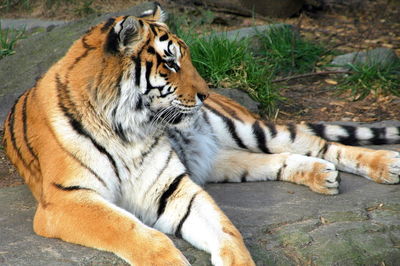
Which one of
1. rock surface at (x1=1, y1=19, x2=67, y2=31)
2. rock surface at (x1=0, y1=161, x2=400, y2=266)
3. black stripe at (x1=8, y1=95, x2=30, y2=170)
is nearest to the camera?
rock surface at (x1=0, y1=161, x2=400, y2=266)

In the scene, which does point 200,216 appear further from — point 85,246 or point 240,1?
point 240,1

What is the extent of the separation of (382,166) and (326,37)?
375 cm

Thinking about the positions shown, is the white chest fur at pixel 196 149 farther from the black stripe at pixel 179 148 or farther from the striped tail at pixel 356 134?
the striped tail at pixel 356 134

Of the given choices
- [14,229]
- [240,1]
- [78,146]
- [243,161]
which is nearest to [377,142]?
[243,161]

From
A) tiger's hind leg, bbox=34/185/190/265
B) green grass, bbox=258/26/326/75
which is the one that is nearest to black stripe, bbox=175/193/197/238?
tiger's hind leg, bbox=34/185/190/265

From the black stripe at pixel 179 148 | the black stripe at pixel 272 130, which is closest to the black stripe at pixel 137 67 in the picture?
the black stripe at pixel 179 148

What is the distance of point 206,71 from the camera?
5.31m

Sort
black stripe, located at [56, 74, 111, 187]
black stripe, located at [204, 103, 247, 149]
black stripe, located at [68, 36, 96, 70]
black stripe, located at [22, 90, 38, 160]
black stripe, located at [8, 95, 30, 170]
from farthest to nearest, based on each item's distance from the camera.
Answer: black stripe, located at [204, 103, 247, 149] < black stripe, located at [8, 95, 30, 170] < black stripe, located at [22, 90, 38, 160] < black stripe, located at [68, 36, 96, 70] < black stripe, located at [56, 74, 111, 187]

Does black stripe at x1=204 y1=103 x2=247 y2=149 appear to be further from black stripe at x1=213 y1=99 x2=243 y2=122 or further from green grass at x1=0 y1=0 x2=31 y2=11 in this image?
green grass at x1=0 y1=0 x2=31 y2=11

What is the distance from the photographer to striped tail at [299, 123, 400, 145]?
417cm

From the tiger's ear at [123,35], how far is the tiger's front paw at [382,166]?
1.54m

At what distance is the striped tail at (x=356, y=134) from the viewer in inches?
164

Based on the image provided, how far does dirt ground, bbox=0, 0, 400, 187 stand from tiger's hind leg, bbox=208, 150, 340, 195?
1.30m

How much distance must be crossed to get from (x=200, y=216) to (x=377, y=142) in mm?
1754
